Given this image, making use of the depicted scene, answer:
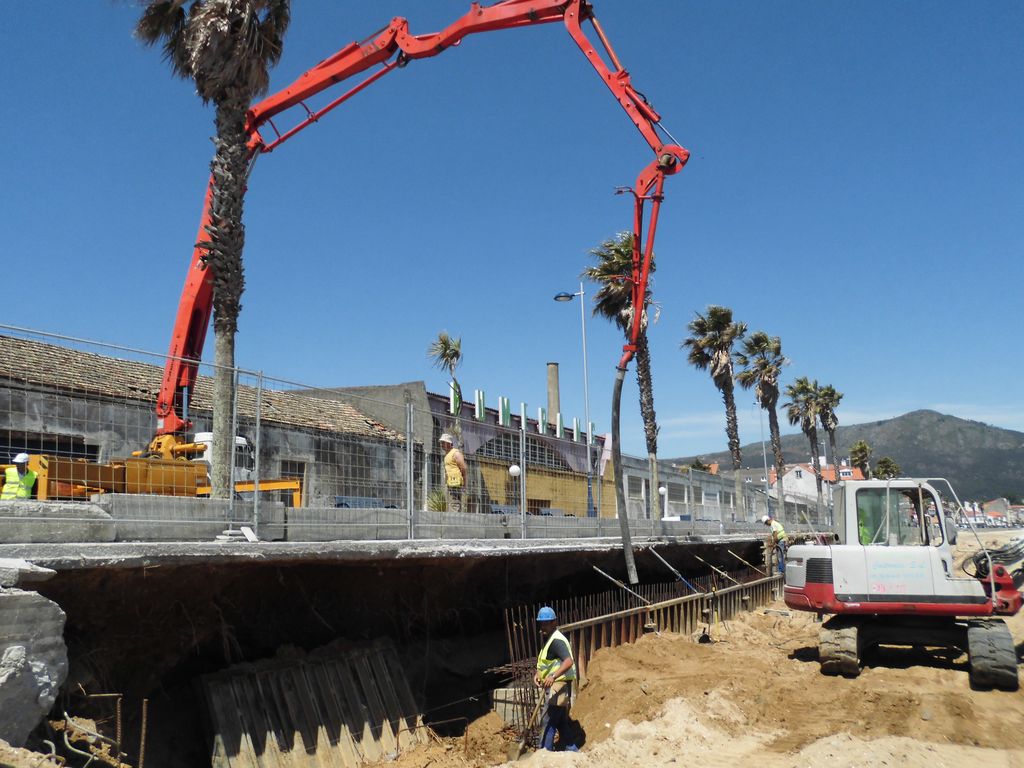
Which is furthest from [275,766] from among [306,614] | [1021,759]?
[1021,759]

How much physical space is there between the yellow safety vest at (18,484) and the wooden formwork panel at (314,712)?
2394 millimetres

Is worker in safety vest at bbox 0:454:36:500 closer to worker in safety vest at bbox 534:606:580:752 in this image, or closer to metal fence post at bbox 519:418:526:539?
worker in safety vest at bbox 534:606:580:752

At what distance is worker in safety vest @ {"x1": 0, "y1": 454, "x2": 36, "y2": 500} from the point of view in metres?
7.36

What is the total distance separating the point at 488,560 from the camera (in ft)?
38.6

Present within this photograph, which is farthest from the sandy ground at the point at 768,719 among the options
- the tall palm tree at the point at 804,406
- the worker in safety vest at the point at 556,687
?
the tall palm tree at the point at 804,406

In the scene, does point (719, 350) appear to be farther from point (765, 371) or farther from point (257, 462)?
point (257, 462)

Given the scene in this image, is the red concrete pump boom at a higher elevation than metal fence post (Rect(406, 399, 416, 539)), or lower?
higher

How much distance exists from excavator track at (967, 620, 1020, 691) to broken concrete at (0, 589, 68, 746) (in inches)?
425

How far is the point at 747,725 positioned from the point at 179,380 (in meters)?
7.78

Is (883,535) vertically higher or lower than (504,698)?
higher

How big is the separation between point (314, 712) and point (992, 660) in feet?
28.4

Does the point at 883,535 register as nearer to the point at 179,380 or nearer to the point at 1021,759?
the point at 1021,759

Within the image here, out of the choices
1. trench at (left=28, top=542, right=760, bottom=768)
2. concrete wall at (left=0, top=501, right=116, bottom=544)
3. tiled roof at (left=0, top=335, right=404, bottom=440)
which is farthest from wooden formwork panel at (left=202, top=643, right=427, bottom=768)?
tiled roof at (left=0, top=335, right=404, bottom=440)

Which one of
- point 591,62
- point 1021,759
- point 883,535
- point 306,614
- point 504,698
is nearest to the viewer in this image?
point 1021,759
